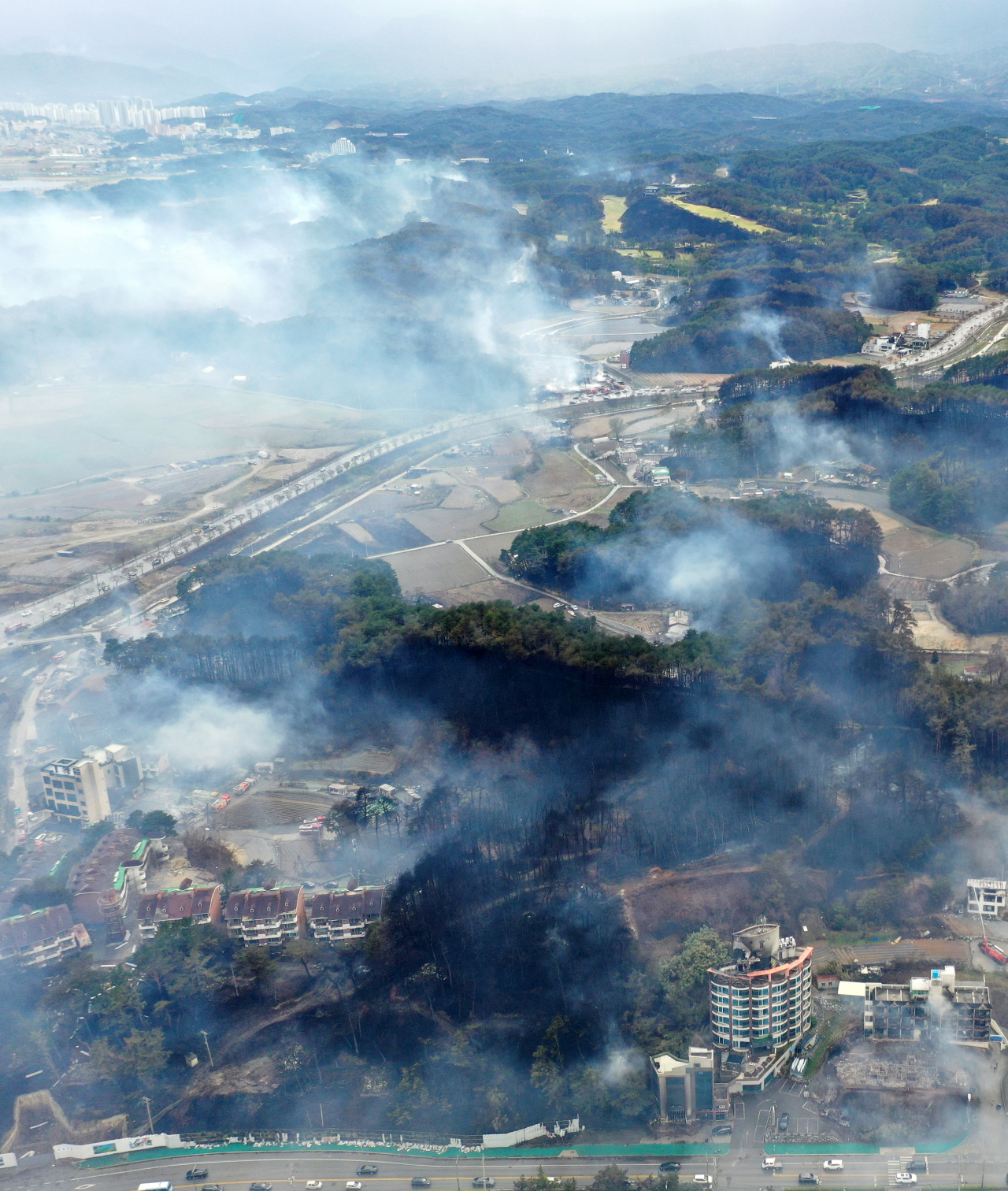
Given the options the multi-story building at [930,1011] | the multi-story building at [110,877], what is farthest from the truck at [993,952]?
the multi-story building at [110,877]

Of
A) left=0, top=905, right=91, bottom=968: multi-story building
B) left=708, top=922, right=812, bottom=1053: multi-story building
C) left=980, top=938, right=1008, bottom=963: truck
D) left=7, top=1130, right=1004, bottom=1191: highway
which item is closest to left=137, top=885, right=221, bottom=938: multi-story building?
left=0, top=905, right=91, bottom=968: multi-story building

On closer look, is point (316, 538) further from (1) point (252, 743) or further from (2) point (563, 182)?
(2) point (563, 182)

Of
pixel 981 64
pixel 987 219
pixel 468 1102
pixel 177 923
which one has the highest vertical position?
pixel 981 64

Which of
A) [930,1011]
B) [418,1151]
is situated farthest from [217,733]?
[930,1011]

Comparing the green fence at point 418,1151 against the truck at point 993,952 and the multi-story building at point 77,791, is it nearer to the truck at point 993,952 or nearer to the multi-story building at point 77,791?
the truck at point 993,952

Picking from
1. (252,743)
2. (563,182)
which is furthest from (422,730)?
(563,182)
